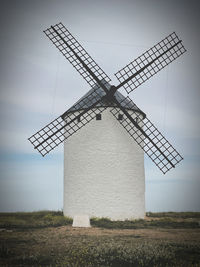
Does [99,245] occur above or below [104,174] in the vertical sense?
below

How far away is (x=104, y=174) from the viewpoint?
46.8 ft

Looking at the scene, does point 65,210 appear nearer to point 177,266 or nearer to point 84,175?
point 84,175

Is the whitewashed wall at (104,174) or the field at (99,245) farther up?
the whitewashed wall at (104,174)

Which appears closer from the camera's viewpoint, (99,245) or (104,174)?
(99,245)

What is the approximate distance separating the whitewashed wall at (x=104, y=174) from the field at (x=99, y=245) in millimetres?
1651

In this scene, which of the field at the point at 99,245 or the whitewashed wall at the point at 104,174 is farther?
the whitewashed wall at the point at 104,174

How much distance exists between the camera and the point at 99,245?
826 cm

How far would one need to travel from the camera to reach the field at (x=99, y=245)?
7.00 metres

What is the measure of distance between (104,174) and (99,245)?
6122 mm

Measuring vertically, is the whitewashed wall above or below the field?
above

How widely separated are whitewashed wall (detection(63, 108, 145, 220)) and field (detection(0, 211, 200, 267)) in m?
1.65

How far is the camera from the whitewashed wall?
14148mm

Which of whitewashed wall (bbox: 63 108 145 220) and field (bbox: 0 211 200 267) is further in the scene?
whitewashed wall (bbox: 63 108 145 220)

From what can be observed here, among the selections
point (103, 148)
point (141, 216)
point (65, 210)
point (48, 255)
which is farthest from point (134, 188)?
point (48, 255)
